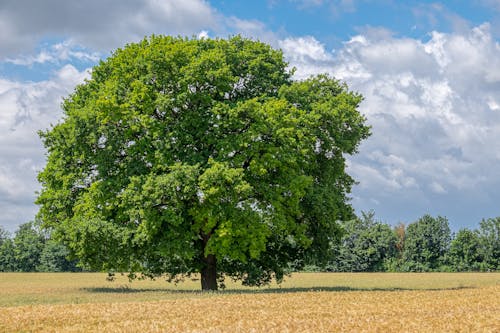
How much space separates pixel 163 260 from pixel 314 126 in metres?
14.9

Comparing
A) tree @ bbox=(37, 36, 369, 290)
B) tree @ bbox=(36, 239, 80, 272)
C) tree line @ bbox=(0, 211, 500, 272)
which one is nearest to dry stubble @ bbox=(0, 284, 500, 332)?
tree @ bbox=(37, 36, 369, 290)

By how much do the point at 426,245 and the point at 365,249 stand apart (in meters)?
13.7

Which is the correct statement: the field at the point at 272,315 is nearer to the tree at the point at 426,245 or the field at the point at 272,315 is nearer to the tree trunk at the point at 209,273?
the tree trunk at the point at 209,273

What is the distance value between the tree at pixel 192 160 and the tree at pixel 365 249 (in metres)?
81.1

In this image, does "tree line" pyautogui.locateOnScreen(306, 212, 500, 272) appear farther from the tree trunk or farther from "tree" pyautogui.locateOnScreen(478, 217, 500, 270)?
the tree trunk

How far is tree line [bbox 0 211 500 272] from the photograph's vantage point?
123250 mm

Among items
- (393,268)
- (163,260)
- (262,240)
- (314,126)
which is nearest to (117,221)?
(163,260)

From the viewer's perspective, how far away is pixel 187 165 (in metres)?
36.4

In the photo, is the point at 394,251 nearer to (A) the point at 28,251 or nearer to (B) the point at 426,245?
(B) the point at 426,245

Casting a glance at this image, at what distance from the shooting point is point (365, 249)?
12494cm

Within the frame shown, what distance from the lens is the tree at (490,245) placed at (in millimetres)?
121938

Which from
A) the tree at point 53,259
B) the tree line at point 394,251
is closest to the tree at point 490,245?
the tree line at point 394,251

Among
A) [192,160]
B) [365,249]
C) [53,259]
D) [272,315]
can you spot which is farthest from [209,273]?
[53,259]

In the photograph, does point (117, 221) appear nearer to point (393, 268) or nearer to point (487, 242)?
point (393, 268)
